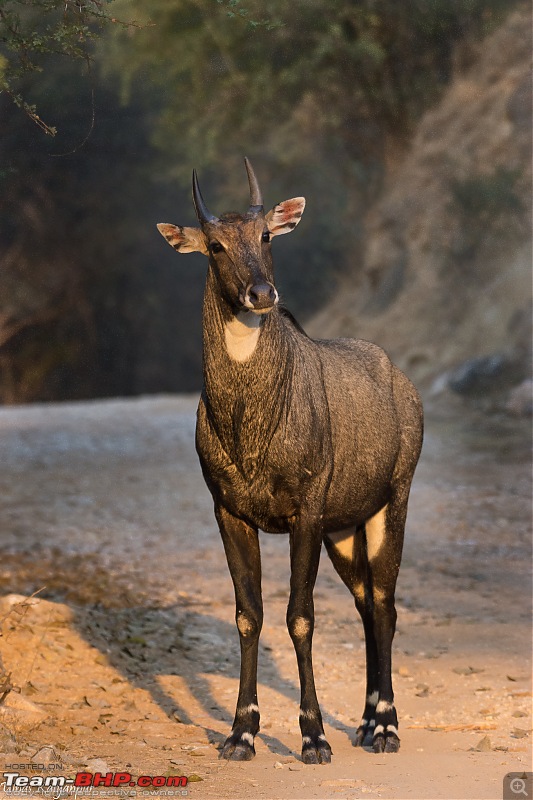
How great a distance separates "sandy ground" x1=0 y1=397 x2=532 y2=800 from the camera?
5898 mm

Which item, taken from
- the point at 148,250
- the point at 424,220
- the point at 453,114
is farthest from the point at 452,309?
the point at 148,250

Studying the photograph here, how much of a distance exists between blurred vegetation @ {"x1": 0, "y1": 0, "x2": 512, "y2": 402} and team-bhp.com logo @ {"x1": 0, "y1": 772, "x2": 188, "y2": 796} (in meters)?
13.6

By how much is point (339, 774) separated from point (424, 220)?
2135 centimetres

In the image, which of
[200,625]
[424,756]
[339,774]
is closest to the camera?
[339,774]

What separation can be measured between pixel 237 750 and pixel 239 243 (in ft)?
7.84

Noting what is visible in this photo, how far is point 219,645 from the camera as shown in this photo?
8750 mm

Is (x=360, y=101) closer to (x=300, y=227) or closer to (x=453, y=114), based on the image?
(x=453, y=114)

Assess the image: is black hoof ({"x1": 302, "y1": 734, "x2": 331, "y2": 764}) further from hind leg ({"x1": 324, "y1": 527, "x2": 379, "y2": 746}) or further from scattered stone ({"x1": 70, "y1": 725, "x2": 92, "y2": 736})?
scattered stone ({"x1": 70, "y1": 725, "x2": 92, "y2": 736})

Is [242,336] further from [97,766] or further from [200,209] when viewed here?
[97,766]

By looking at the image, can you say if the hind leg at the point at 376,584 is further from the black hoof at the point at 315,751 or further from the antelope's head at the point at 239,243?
the antelope's head at the point at 239,243

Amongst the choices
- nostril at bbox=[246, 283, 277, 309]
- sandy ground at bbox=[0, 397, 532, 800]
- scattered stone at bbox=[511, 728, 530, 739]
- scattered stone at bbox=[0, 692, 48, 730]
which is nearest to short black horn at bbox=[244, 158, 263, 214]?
nostril at bbox=[246, 283, 277, 309]

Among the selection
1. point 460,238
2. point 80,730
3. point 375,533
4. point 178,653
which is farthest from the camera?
point 460,238

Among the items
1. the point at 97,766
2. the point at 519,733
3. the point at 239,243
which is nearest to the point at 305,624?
the point at 97,766

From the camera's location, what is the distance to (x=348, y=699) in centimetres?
773
